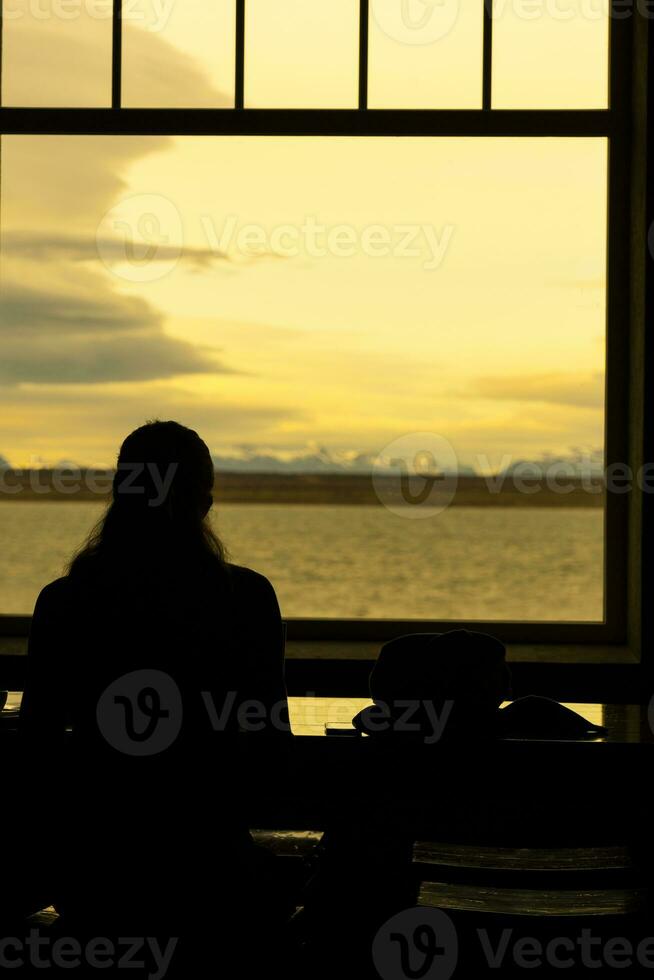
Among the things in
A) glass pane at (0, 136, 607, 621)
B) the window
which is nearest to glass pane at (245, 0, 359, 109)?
the window

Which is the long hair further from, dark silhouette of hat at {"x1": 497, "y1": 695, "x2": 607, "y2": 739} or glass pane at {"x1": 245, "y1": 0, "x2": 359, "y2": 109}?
glass pane at {"x1": 245, "y1": 0, "x2": 359, "y2": 109}

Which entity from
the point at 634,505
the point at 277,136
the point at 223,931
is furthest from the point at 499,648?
the point at 277,136

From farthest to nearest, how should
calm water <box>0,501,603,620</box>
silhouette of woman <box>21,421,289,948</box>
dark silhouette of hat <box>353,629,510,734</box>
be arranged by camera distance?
calm water <box>0,501,603,620</box> < dark silhouette of hat <box>353,629,510,734</box> < silhouette of woman <box>21,421,289,948</box>

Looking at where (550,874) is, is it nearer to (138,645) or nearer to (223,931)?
(223,931)

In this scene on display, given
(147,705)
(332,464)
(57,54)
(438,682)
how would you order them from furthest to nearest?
(332,464) < (57,54) < (438,682) < (147,705)

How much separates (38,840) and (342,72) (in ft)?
7.73

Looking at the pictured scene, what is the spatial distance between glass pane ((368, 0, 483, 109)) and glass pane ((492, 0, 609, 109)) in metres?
0.07

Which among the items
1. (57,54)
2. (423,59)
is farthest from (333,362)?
(423,59)

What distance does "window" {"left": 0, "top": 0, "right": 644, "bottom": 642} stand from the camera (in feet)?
9.96

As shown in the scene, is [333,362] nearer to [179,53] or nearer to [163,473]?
[179,53]

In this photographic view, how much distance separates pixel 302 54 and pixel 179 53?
364 mm

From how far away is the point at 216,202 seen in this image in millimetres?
41156

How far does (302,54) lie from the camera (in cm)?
309

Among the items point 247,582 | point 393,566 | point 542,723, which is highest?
point 247,582
